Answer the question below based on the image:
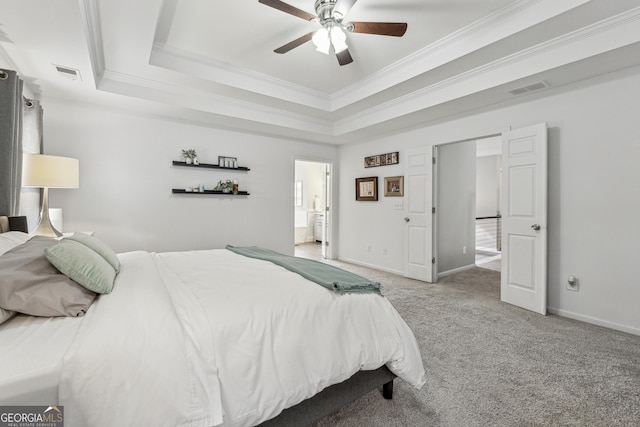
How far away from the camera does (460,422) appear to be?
5.15 feet

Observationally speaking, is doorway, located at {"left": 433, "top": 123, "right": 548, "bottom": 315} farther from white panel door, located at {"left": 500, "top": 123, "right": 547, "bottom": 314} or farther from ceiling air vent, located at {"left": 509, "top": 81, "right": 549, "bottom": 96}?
ceiling air vent, located at {"left": 509, "top": 81, "right": 549, "bottom": 96}

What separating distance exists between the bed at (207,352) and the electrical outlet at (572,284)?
2.52 metres

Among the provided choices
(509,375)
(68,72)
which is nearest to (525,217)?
(509,375)

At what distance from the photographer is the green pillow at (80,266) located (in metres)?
1.38

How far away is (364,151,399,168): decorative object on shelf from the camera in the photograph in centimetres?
491

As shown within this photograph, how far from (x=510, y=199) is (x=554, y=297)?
117 cm

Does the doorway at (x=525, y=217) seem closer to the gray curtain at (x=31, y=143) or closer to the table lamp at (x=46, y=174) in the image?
the table lamp at (x=46, y=174)

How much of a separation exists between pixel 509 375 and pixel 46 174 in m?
4.26

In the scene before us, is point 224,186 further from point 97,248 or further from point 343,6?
point 343,6

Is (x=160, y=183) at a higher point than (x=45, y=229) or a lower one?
higher

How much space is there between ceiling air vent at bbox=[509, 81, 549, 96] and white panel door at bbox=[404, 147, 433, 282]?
1.29m

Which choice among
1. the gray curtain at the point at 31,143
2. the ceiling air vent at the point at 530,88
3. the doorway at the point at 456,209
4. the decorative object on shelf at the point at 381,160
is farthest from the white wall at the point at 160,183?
the ceiling air vent at the point at 530,88

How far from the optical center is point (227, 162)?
4.54 meters

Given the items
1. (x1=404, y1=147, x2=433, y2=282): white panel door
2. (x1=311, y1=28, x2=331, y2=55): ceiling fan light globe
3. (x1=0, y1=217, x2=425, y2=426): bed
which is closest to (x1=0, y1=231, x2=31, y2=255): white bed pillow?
(x1=0, y1=217, x2=425, y2=426): bed
